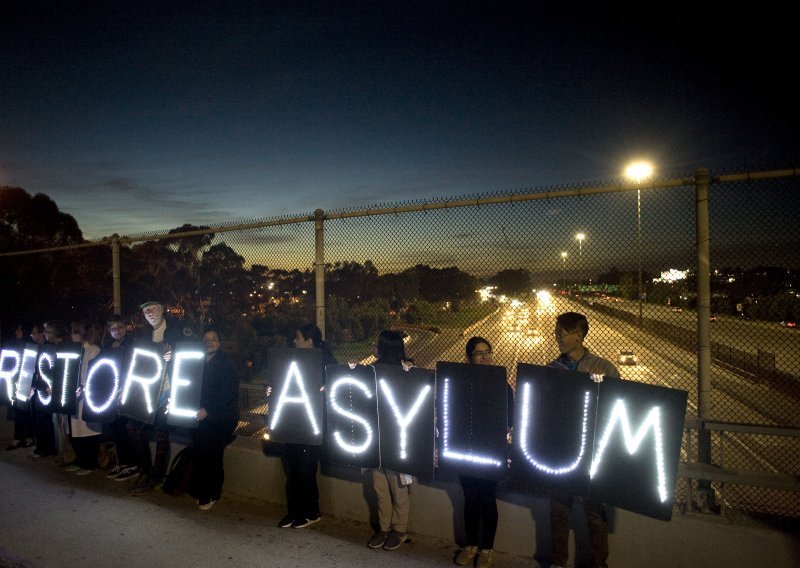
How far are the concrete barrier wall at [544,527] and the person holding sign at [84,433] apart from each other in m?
2.34

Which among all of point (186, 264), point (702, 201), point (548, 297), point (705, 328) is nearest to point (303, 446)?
point (548, 297)

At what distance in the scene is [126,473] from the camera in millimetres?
5953

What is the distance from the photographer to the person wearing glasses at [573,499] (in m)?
Answer: 3.68

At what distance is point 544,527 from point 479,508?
0.55 meters

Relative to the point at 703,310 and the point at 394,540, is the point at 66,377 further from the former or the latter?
the point at 703,310

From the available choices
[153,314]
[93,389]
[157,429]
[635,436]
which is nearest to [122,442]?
[93,389]

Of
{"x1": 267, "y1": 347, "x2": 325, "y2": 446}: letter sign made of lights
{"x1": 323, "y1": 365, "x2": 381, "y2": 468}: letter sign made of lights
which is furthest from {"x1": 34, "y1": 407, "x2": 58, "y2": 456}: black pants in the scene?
{"x1": 323, "y1": 365, "x2": 381, "y2": 468}: letter sign made of lights

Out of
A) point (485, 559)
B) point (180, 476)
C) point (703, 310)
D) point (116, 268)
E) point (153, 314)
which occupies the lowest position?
point (485, 559)

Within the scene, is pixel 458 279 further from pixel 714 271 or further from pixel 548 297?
pixel 714 271

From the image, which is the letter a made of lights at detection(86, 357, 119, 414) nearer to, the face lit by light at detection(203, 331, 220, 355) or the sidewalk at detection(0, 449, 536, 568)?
the sidewalk at detection(0, 449, 536, 568)

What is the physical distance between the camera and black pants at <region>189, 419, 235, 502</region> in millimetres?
5141

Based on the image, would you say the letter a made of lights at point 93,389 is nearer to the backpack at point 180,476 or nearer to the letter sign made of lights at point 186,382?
the letter sign made of lights at point 186,382

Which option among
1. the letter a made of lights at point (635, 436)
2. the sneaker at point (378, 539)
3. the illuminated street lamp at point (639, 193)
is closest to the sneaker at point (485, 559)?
the sneaker at point (378, 539)

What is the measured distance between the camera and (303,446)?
4.84 metres
